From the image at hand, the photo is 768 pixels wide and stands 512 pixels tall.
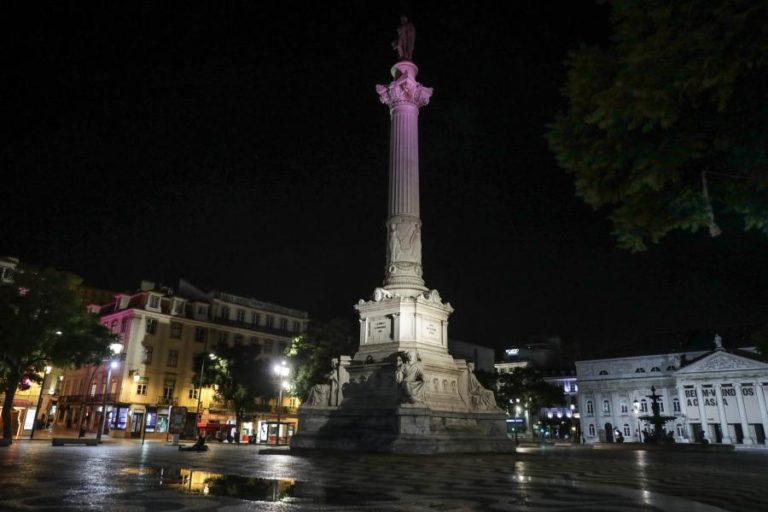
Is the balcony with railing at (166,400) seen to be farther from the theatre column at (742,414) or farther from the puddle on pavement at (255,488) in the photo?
the theatre column at (742,414)

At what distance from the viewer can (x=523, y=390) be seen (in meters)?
70.3

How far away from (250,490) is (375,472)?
14.2 ft

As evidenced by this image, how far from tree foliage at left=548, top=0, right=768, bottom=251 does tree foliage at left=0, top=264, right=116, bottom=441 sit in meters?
32.8

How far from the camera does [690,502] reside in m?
8.04

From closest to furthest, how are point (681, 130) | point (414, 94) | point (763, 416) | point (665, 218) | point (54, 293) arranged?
point (681, 130) → point (665, 218) → point (414, 94) → point (54, 293) → point (763, 416)

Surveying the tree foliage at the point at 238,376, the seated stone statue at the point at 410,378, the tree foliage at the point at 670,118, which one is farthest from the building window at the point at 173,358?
the tree foliage at the point at 670,118

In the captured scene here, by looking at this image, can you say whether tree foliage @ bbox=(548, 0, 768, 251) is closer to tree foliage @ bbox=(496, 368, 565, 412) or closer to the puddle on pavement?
the puddle on pavement

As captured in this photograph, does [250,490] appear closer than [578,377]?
Yes

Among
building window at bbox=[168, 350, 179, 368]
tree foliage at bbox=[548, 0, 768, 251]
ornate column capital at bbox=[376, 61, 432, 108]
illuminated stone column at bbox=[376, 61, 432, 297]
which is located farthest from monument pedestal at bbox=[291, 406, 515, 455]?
building window at bbox=[168, 350, 179, 368]

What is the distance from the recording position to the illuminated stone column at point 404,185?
2588 cm

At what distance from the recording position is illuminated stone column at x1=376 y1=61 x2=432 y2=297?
1019 inches

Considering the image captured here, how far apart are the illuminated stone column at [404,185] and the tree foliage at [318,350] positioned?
55.8 ft

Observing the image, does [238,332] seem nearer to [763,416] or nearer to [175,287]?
[175,287]

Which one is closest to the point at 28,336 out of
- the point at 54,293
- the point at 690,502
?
the point at 54,293
